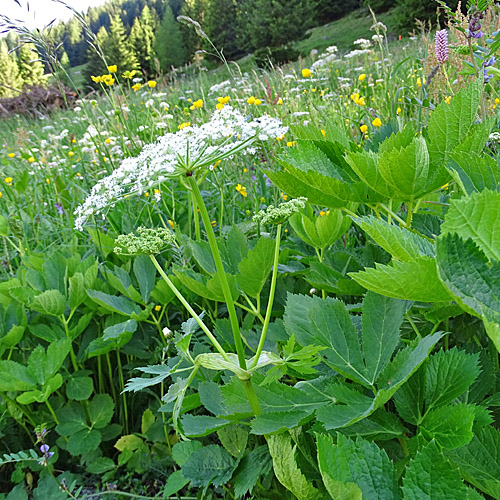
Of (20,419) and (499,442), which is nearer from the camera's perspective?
(499,442)

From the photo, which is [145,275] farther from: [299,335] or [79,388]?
[299,335]

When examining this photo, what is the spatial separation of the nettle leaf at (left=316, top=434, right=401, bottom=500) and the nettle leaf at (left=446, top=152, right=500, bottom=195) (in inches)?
15.2

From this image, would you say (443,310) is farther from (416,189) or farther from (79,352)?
(79,352)

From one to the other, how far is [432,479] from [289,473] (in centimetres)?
17

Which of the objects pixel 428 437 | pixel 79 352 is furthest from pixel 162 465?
pixel 428 437

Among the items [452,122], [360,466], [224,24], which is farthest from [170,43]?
Answer: [360,466]

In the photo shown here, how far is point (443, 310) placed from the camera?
0.64 metres

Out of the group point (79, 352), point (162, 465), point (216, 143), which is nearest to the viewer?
→ point (216, 143)

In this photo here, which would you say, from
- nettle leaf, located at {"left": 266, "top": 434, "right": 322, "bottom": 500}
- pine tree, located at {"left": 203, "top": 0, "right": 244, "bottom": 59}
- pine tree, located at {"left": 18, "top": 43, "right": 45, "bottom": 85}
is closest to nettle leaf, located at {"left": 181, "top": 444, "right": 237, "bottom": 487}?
nettle leaf, located at {"left": 266, "top": 434, "right": 322, "bottom": 500}

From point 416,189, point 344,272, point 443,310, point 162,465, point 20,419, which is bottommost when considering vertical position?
point 162,465

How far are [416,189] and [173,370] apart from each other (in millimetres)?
440

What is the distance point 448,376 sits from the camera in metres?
0.61

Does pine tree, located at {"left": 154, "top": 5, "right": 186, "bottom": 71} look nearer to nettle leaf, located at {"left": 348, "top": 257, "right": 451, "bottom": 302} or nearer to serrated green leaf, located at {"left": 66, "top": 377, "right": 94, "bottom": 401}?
serrated green leaf, located at {"left": 66, "top": 377, "right": 94, "bottom": 401}

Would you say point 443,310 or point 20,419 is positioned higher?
point 443,310
